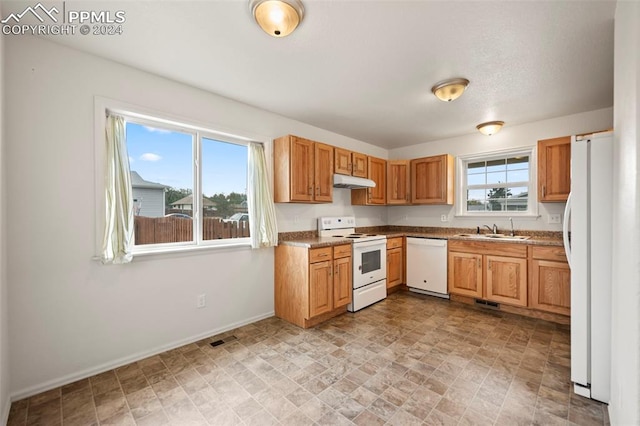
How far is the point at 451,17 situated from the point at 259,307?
3321 mm

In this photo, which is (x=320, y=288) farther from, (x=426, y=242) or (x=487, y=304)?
(x=487, y=304)

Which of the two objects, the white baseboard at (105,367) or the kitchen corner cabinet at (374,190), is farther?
the kitchen corner cabinet at (374,190)

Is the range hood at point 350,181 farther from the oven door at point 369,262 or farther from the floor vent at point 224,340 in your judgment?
the floor vent at point 224,340

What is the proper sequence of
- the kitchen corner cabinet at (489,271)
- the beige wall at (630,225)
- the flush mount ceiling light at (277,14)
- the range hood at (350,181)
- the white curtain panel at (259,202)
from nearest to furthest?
the beige wall at (630,225) → the flush mount ceiling light at (277,14) → the white curtain panel at (259,202) → the kitchen corner cabinet at (489,271) → the range hood at (350,181)

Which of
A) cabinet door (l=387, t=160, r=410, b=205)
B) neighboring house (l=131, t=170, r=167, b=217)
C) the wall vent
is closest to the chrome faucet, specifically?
the wall vent

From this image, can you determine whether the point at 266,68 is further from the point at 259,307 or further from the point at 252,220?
the point at 259,307

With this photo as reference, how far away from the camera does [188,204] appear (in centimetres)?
289

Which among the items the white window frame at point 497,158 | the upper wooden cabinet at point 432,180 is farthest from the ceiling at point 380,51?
the upper wooden cabinet at point 432,180

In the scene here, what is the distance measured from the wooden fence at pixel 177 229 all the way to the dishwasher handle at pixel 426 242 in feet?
8.72

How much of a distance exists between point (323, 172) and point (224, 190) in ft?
4.32

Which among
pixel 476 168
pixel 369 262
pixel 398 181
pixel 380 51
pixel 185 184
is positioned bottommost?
pixel 369 262

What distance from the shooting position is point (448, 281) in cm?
402

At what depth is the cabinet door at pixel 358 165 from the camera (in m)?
4.16

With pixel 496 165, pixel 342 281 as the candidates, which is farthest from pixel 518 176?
pixel 342 281
